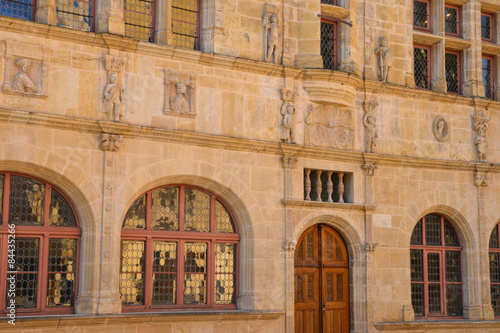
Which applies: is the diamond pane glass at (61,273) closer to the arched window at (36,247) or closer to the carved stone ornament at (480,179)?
the arched window at (36,247)

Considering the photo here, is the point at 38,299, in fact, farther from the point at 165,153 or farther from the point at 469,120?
the point at 469,120

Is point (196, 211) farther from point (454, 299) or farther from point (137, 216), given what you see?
Result: point (454, 299)

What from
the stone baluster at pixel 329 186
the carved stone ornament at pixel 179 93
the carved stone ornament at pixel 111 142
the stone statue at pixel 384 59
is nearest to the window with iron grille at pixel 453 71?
the stone statue at pixel 384 59

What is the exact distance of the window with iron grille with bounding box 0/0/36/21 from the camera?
11.7m

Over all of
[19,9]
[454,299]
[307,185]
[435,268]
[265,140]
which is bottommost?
[454,299]

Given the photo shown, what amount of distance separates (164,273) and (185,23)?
4.52m

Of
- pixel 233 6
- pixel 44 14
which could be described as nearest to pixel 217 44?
pixel 233 6

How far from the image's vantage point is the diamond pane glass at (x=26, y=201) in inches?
449

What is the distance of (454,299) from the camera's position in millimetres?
15695

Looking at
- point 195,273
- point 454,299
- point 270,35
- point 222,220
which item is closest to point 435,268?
point 454,299

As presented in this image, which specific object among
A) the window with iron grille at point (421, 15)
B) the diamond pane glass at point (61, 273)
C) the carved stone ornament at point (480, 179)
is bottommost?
the diamond pane glass at point (61, 273)

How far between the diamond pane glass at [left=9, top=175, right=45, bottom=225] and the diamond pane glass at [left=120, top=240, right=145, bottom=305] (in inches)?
60.9

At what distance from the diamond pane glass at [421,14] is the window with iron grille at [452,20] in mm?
543

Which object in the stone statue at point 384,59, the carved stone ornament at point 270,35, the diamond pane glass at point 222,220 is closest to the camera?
the diamond pane glass at point 222,220
